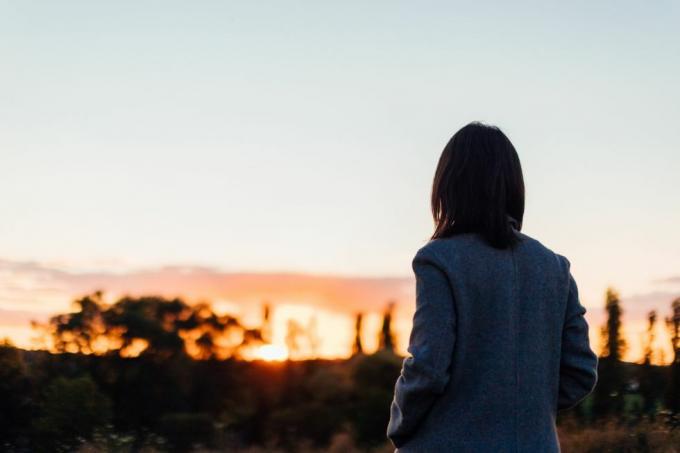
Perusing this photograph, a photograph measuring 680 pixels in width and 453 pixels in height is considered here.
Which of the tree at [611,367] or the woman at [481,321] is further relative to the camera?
the tree at [611,367]

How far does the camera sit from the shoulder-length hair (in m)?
2.84

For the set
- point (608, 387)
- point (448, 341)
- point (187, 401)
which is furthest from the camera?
point (187, 401)

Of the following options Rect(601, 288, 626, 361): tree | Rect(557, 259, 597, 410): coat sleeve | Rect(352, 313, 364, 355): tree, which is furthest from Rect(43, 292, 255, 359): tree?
Rect(557, 259, 597, 410): coat sleeve

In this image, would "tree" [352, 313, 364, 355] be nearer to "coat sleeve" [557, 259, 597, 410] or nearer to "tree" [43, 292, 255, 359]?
"tree" [43, 292, 255, 359]

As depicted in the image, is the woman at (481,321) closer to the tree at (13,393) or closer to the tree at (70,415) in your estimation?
the tree at (70,415)

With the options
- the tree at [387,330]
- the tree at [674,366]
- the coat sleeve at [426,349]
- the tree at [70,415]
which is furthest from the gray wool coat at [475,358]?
the tree at [387,330]

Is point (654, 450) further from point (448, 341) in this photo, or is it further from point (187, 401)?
point (187, 401)

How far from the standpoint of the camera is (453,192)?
2.88 m

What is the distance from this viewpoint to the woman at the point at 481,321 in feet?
8.93

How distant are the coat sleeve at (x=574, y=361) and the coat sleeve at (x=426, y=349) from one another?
467 mm

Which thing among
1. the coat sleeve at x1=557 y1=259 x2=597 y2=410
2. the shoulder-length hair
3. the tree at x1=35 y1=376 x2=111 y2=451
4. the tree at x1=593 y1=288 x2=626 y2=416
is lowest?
the tree at x1=35 y1=376 x2=111 y2=451

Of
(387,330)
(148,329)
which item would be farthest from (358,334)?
(148,329)

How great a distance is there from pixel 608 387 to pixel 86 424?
313 inches

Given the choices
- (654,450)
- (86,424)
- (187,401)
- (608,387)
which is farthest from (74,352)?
(654,450)
